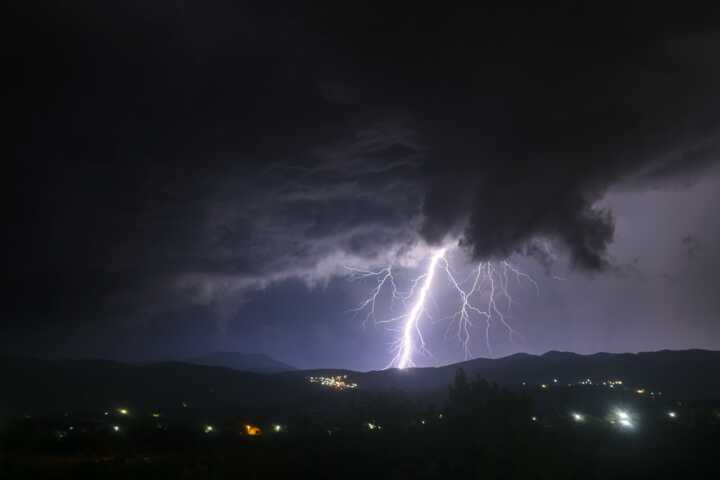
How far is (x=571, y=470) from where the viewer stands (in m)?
27.5

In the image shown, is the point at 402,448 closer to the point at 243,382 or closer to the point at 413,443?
the point at 413,443

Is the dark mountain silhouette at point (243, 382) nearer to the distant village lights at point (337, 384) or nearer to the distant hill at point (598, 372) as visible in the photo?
the distant hill at point (598, 372)

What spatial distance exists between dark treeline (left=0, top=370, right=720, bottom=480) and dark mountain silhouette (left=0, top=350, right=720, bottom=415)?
3002cm

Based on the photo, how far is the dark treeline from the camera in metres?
27.1

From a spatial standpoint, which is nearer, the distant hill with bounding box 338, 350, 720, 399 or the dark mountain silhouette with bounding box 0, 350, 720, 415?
the dark mountain silhouette with bounding box 0, 350, 720, 415

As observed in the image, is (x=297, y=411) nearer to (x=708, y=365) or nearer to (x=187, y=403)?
(x=187, y=403)

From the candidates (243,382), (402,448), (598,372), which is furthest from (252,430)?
(598,372)

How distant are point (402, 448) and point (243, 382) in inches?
3176

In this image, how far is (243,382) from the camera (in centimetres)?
Answer: 10769

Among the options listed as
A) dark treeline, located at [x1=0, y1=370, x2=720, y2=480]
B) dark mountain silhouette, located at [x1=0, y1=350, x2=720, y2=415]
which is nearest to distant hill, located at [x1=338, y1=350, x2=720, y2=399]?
dark mountain silhouette, located at [x1=0, y1=350, x2=720, y2=415]

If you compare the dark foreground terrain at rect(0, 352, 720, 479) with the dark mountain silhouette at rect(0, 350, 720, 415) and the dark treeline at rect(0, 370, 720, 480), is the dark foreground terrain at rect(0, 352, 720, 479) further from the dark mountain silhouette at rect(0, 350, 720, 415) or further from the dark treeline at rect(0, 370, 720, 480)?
the dark mountain silhouette at rect(0, 350, 720, 415)

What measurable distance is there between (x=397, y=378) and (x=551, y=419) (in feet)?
301

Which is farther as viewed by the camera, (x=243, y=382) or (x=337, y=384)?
(x=337, y=384)

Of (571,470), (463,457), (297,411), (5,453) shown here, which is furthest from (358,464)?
(297,411)
